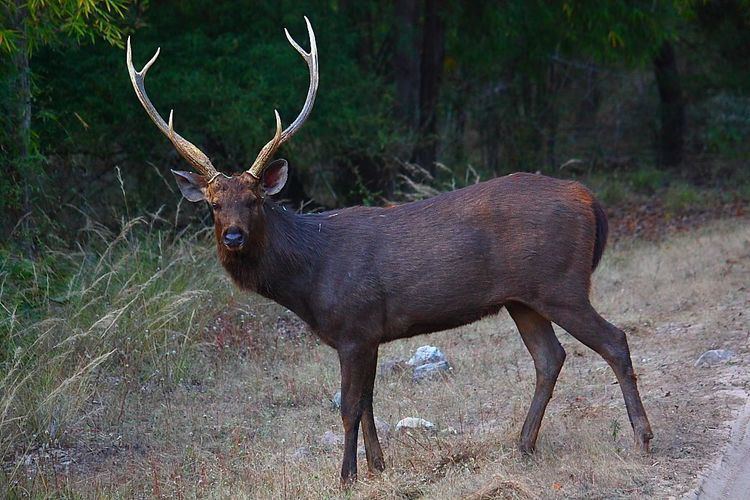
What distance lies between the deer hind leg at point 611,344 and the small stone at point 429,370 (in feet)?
8.92

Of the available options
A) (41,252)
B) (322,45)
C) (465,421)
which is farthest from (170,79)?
(465,421)

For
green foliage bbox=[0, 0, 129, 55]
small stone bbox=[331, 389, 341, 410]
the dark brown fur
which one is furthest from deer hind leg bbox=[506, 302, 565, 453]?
green foliage bbox=[0, 0, 129, 55]

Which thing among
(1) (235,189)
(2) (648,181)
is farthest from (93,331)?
(2) (648,181)

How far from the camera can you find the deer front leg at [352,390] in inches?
270

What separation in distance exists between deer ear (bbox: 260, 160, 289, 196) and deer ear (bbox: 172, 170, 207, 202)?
38 cm

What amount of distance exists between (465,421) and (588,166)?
49.3ft

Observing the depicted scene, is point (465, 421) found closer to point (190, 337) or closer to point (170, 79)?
point (190, 337)

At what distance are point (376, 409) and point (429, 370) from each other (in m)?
0.98

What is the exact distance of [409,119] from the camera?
1811cm

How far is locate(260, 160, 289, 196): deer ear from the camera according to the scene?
7113 millimetres

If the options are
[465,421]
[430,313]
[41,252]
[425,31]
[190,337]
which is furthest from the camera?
[425,31]

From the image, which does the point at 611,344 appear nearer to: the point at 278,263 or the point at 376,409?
the point at 278,263

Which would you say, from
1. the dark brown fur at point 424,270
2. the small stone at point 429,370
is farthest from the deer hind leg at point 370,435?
the small stone at point 429,370

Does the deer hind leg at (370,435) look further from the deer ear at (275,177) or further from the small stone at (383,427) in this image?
the deer ear at (275,177)
